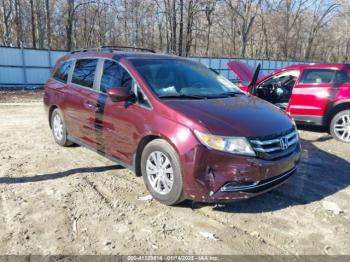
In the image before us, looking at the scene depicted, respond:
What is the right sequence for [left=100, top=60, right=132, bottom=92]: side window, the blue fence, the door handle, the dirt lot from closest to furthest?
1. the dirt lot
2. [left=100, top=60, right=132, bottom=92]: side window
3. the door handle
4. the blue fence

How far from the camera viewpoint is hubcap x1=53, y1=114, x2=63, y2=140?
6.12m

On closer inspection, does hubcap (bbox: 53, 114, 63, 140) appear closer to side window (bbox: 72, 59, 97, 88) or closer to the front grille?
side window (bbox: 72, 59, 97, 88)

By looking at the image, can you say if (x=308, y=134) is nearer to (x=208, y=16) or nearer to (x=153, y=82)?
(x=153, y=82)

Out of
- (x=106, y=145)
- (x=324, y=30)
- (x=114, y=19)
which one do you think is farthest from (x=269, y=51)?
(x=106, y=145)

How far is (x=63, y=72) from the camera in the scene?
612cm

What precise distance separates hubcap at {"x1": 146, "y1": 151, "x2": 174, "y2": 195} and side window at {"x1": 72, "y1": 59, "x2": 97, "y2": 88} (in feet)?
5.91

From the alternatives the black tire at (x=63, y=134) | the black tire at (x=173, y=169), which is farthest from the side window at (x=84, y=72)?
the black tire at (x=173, y=169)

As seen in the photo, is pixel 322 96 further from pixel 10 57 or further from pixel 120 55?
pixel 10 57

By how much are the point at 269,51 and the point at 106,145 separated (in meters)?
50.6

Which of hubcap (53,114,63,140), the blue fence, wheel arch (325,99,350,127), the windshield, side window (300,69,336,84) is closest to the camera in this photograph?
the windshield

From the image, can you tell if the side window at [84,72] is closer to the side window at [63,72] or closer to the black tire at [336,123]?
the side window at [63,72]

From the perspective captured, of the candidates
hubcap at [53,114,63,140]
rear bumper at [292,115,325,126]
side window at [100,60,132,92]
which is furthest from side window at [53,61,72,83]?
rear bumper at [292,115,325,126]

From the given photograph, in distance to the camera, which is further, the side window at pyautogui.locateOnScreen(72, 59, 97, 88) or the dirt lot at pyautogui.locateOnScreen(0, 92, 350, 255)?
the side window at pyautogui.locateOnScreen(72, 59, 97, 88)

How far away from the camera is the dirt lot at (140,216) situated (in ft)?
10.5
